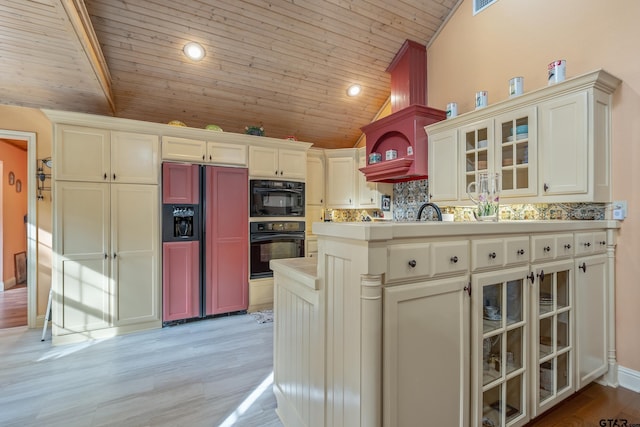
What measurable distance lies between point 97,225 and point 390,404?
10.1 feet

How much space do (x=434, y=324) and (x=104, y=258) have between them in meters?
3.10

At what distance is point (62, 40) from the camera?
2203mm

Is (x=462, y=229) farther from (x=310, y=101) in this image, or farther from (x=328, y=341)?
(x=310, y=101)

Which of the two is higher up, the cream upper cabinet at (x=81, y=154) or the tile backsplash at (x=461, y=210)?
the cream upper cabinet at (x=81, y=154)

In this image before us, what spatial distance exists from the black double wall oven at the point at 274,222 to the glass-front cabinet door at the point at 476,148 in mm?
1981

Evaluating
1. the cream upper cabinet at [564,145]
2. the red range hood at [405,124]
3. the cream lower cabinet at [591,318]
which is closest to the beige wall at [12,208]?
the red range hood at [405,124]

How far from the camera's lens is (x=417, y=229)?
115cm

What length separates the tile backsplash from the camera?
2.24 meters

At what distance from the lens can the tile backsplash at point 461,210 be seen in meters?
2.24

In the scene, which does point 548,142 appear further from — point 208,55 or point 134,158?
point 134,158

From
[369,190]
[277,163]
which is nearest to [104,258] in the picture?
[277,163]

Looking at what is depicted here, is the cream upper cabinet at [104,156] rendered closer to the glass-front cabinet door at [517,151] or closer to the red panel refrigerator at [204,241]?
the red panel refrigerator at [204,241]

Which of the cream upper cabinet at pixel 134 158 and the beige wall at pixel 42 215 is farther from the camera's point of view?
the beige wall at pixel 42 215

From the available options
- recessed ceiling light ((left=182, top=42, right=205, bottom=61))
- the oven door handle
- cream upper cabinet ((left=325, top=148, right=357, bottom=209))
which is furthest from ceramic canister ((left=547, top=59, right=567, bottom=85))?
recessed ceiling light ((left=182, top=42, right=205, bottom=61))
